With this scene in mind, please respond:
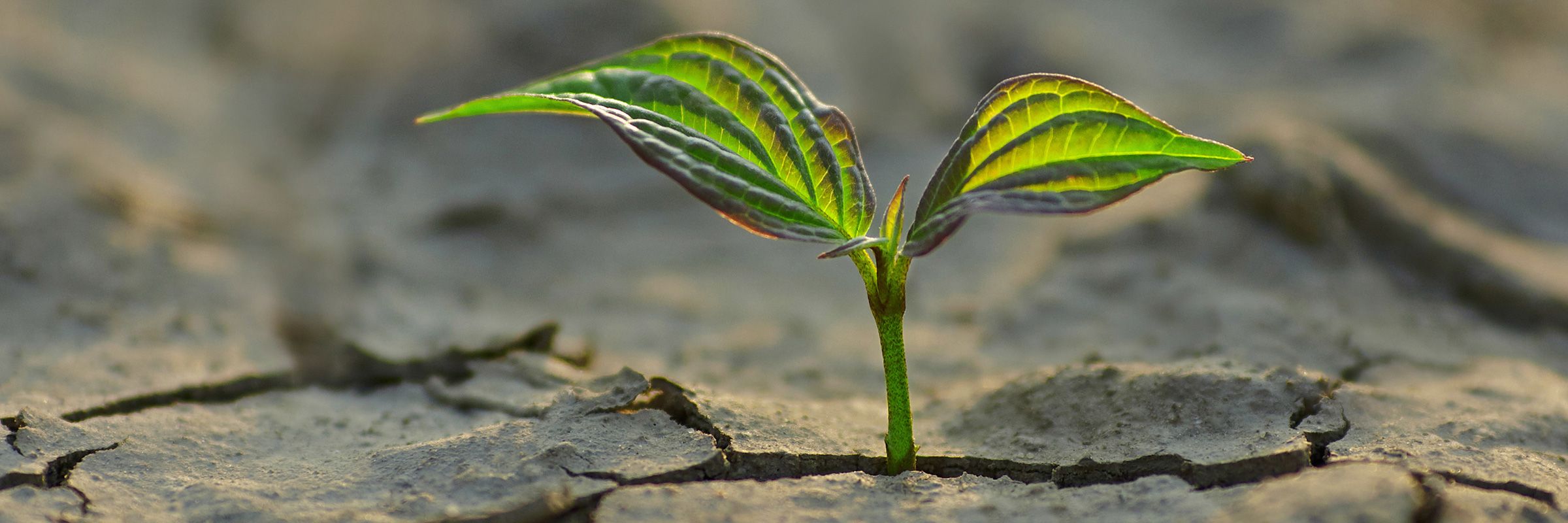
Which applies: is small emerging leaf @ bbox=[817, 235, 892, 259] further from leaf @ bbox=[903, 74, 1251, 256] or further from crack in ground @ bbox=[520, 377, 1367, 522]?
crack in ground @ bbox=[520, 377, 1367, 522]

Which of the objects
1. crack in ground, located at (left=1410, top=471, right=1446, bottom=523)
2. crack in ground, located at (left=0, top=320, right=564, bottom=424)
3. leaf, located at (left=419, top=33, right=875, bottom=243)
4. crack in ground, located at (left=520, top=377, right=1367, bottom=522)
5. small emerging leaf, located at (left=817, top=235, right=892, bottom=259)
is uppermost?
leaf, located at (left=419, top=33, right=875, bottom=243)

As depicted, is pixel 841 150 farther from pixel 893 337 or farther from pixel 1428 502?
pixel 1428 502

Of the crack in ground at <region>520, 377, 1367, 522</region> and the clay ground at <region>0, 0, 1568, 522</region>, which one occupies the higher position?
the clay ground at <region>0, 0, 1568, 522</region>

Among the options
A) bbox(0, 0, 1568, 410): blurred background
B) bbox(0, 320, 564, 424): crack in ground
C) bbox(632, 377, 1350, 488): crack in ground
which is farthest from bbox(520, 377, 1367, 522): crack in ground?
bbox(0, 320, 564, 424): crack in ground

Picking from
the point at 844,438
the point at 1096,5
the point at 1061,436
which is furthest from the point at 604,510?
the point at 1096,5

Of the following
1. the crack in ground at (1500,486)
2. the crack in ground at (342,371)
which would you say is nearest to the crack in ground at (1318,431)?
the crack in ground at (1500,486)

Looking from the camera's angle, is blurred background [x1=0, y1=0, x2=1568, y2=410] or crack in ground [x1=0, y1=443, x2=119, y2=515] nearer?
crack in ground [x1=0, y1=443, x2=119, y2=515]

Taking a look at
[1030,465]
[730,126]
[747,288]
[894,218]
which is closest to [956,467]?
[1030,465]
